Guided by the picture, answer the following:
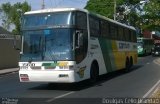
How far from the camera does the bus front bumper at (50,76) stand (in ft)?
53.6

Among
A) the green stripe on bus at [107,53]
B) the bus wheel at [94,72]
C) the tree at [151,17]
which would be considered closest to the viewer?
the bus wheel at [94,72]

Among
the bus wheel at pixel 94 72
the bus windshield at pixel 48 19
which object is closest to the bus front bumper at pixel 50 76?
the bus windshield at pixel 48 19

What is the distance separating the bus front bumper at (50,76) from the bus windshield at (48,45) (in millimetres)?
500

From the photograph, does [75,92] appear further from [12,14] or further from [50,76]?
[12,14]

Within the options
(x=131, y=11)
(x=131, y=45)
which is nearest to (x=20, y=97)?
(x=131, y=45)

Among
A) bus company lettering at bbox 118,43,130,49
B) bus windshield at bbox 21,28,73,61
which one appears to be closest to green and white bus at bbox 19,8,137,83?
bus windshield at bbox 21,28,73,61

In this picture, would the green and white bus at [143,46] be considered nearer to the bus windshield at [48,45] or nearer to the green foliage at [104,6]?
the green foliage at [104,6]

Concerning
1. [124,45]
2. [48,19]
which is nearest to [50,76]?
Result: [48,19]

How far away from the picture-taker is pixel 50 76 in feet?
54.1

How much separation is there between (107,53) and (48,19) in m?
5.51

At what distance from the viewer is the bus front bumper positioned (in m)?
16.3

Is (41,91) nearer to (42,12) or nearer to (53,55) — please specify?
(53,55)

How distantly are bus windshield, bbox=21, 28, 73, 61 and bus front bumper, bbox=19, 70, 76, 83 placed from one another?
1.64 ft

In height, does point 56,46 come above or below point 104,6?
below
